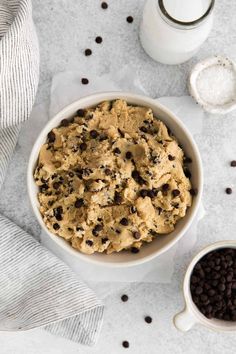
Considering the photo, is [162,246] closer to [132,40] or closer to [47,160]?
[47,160]

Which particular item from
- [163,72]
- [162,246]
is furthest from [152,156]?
[163,72]

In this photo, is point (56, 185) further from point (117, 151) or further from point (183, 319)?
point (183, 319)

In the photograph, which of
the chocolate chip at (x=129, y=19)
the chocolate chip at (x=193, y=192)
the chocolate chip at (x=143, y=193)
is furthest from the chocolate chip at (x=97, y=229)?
the chocolate chip at (x=129, y=19)

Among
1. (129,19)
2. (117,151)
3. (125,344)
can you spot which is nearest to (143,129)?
(117,151)

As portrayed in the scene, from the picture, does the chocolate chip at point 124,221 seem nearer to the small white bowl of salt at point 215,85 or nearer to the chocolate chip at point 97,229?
the chocolate chip at point 97,229

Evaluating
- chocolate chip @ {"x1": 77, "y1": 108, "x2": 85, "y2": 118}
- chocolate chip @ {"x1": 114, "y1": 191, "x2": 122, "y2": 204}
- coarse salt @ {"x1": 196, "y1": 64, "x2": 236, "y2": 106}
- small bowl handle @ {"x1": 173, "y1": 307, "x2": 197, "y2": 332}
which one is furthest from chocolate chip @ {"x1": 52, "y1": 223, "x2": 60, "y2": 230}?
coarse salt @ {"x1": 196, "y1": 64, "x2": 236, "y2": 106}

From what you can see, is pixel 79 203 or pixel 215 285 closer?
pixel 79 203
